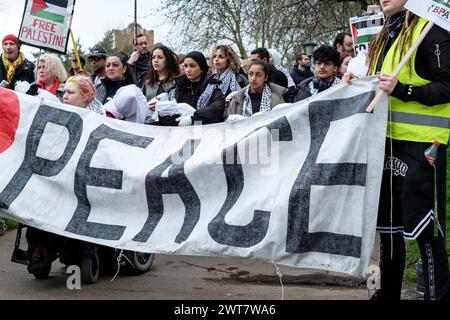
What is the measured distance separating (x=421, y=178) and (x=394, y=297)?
847 mm

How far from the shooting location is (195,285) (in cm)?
600

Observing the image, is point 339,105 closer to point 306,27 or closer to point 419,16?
point 419,16

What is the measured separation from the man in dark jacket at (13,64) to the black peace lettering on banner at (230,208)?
619 centimetres

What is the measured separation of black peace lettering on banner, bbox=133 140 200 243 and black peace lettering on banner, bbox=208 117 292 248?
0.22 metres

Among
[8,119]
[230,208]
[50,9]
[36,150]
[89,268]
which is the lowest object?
[89,268]

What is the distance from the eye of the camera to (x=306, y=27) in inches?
881

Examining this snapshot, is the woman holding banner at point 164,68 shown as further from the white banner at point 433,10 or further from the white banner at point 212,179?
the white banner at point 433,10

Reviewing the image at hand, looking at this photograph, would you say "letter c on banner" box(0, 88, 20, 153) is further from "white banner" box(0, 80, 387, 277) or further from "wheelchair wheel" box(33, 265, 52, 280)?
"wheelchair wheel" box(33, 265, 52, 280)

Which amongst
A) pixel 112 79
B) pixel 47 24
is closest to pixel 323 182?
pixel 112 79

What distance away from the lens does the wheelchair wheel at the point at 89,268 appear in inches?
234

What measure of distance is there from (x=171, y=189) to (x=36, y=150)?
1.13 meters

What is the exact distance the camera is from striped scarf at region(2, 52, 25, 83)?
33.4ft

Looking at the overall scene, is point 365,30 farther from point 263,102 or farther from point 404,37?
point 404,37

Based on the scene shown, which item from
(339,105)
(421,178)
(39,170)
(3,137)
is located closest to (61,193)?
(39,170)
